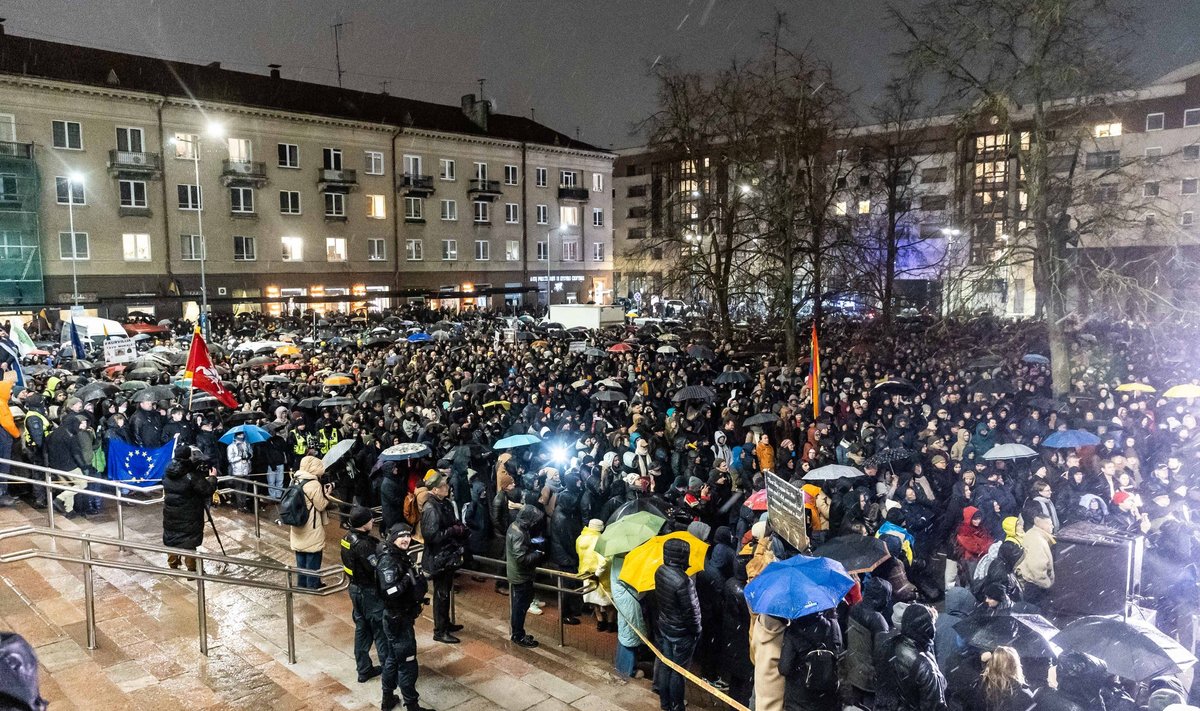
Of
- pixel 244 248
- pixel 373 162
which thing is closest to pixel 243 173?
pixel 244 248

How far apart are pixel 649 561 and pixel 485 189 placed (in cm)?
5715

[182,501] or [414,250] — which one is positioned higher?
[414,250]

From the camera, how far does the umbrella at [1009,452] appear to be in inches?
423

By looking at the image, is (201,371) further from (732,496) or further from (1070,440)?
(1070,440)

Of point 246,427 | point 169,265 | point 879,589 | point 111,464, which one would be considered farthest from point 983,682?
point 169,265

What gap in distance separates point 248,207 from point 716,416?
140 ft

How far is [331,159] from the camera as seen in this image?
53.7m

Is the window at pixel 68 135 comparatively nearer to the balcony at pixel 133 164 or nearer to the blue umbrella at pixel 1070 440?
the balcony at pixel 133 164

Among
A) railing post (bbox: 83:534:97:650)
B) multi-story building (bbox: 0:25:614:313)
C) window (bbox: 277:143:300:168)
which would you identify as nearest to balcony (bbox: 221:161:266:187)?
multi-story building (bbox: 0:25:614:313)

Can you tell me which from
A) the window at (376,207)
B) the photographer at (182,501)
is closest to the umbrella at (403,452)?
the photographer at (182,501)

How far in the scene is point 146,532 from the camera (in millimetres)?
10867

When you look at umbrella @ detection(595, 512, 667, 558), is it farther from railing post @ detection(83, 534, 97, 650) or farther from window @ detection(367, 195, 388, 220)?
window @ detection(367, 195, 388, 220)

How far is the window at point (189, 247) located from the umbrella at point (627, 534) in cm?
4650

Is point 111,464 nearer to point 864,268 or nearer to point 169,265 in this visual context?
point 864,268
